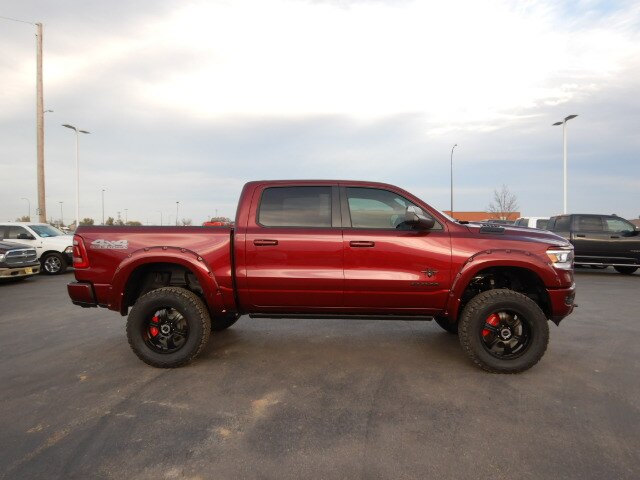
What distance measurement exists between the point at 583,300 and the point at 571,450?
246 inches

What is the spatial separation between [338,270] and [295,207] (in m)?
0.84

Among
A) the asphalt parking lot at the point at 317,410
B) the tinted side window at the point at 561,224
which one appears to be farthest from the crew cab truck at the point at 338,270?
the tinted side window at the point at 561,224

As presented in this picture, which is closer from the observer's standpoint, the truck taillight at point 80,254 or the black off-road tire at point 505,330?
the black off-road tire at point 505,330

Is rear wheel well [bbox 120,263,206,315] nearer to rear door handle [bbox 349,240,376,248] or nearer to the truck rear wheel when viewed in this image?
the truck rear wheel

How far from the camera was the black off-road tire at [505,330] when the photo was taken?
12.6ft

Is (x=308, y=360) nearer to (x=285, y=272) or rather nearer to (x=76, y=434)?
(x=285, y=272)

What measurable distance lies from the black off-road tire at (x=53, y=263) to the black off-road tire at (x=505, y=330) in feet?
41.3

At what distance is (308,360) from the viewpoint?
430cm

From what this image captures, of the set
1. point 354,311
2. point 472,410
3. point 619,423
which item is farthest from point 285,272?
point 619,423

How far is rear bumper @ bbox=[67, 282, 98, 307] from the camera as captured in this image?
4.16 m

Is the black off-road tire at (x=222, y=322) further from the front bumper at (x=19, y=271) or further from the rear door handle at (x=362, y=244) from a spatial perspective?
the front bumper at (x=19, y=271)

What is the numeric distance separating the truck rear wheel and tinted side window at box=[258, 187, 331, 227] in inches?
43.7

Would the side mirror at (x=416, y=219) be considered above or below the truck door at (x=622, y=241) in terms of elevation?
above

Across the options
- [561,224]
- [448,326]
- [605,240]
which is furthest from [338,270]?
[561,224]
